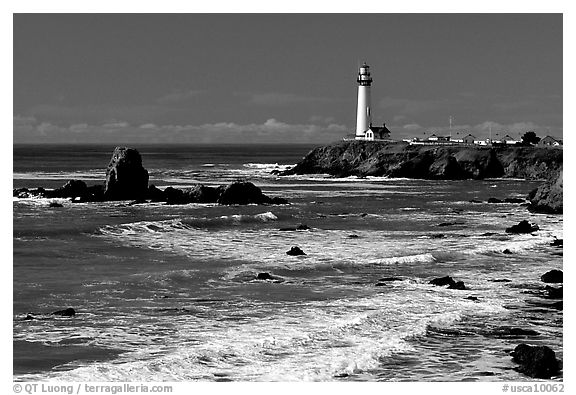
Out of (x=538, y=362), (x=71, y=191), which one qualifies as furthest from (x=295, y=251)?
(x=71, y=191)

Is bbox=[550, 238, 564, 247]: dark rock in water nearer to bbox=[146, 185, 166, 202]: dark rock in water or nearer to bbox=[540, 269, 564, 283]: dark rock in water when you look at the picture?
bbox=[540, 269, 564, 283]: dark rock in water

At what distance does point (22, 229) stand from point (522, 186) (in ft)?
160

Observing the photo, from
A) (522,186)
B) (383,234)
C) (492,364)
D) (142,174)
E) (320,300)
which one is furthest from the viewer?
(522,186)

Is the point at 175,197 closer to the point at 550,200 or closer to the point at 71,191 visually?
the point at 71,191

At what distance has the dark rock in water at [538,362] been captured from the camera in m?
15.6

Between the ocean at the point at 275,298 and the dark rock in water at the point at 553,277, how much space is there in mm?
463

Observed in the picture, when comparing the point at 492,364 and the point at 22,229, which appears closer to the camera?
the point at 492,364

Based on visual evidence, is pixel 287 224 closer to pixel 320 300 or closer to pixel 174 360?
pixel 320 300

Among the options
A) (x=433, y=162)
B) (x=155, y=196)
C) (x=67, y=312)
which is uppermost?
(x=433, y=162)

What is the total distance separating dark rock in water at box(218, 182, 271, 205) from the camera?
5381cm

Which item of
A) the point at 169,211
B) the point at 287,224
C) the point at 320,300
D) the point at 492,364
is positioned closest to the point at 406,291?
the point at 320,300

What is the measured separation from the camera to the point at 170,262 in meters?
29.8

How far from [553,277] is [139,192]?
36.0 metres

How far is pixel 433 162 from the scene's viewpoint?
88938mm
